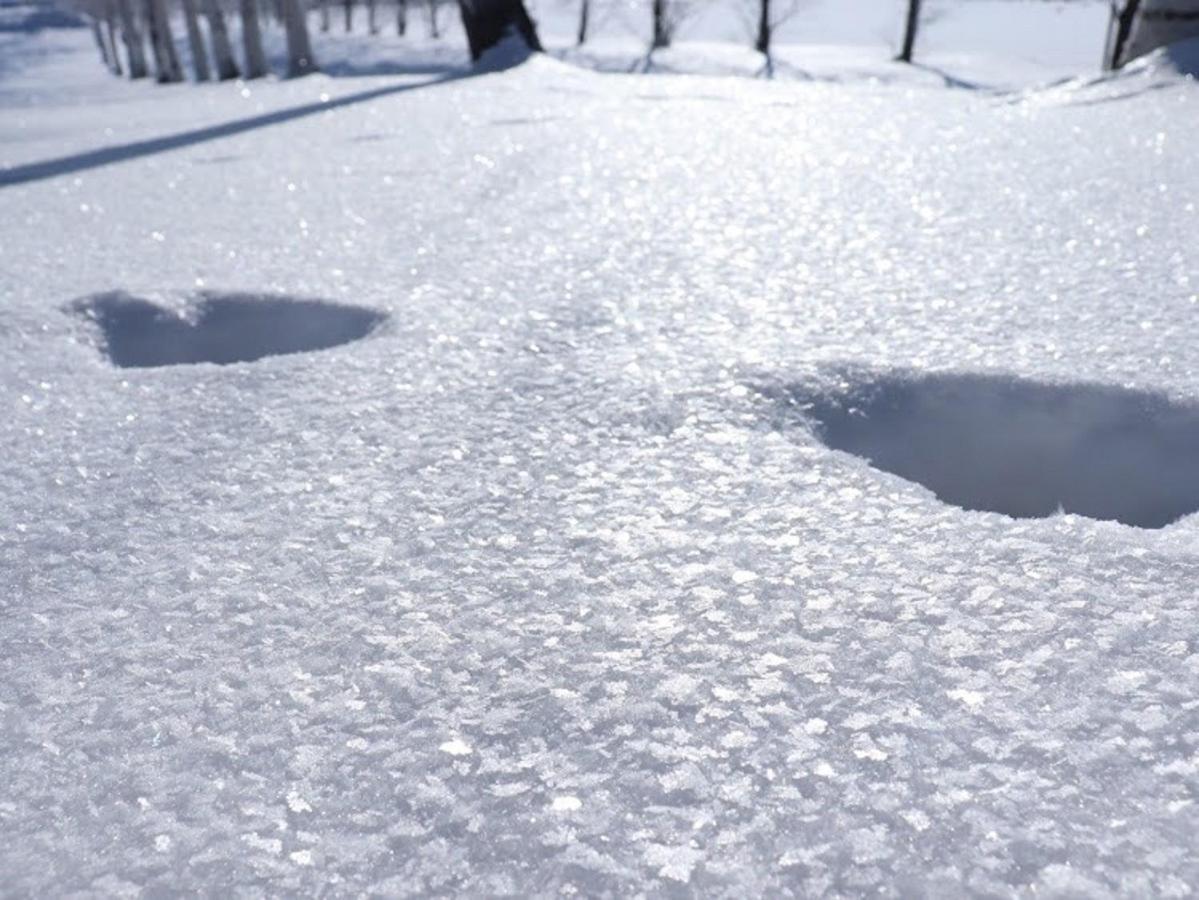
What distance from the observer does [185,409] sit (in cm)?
131

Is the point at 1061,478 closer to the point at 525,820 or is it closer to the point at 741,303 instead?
the point at 741,303

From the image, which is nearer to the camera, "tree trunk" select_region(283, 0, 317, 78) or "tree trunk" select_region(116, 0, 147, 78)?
"tree trunk" select_region(283, 0, 317, 78)

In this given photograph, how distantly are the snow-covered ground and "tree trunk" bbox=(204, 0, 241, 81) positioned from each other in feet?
37.9

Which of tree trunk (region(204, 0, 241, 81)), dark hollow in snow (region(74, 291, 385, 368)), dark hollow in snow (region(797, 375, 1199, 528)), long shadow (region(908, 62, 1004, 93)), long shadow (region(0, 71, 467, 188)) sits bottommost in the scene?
long shadow (region(908, 62, 1004, 93))

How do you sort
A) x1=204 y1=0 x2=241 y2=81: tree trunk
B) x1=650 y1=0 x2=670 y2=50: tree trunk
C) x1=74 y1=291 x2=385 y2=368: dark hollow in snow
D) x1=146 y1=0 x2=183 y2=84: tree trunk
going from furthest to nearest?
x1=650 y1=0 x2=670 y2=50: tree trunk < x1=146 y1=0 x2=183 y2=84: tree trunk < x1=204 y1=0 x2=241 y2=81: tree trunk < x1=74 y1=291 x2=385 y2=368: dark hollow in snow

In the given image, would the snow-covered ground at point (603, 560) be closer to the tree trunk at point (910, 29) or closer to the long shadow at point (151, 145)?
the long shadow at point (151, 145)

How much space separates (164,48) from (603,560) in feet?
53.2

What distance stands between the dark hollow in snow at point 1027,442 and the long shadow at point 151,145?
2589 mm

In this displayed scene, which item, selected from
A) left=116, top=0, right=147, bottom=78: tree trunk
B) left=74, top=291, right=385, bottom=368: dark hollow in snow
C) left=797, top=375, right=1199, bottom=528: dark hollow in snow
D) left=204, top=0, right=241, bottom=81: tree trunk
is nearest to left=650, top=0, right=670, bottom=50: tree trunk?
left=116, top=0, right=147, bottom=78: tree trunk

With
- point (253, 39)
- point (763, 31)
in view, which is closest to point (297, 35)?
point (253, 39)

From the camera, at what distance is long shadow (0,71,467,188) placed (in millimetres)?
3012

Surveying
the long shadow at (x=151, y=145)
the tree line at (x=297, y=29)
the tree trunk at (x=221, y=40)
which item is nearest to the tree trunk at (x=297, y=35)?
the tree line at (x=297, y=29)

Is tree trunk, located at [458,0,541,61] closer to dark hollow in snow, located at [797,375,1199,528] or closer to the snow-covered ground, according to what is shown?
the snow-covered ground

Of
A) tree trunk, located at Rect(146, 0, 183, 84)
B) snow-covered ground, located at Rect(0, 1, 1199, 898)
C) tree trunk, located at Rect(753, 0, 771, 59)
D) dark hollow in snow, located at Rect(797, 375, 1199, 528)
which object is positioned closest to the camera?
snow-covered ground, located at Rect(0, 1, 1199, 898)
